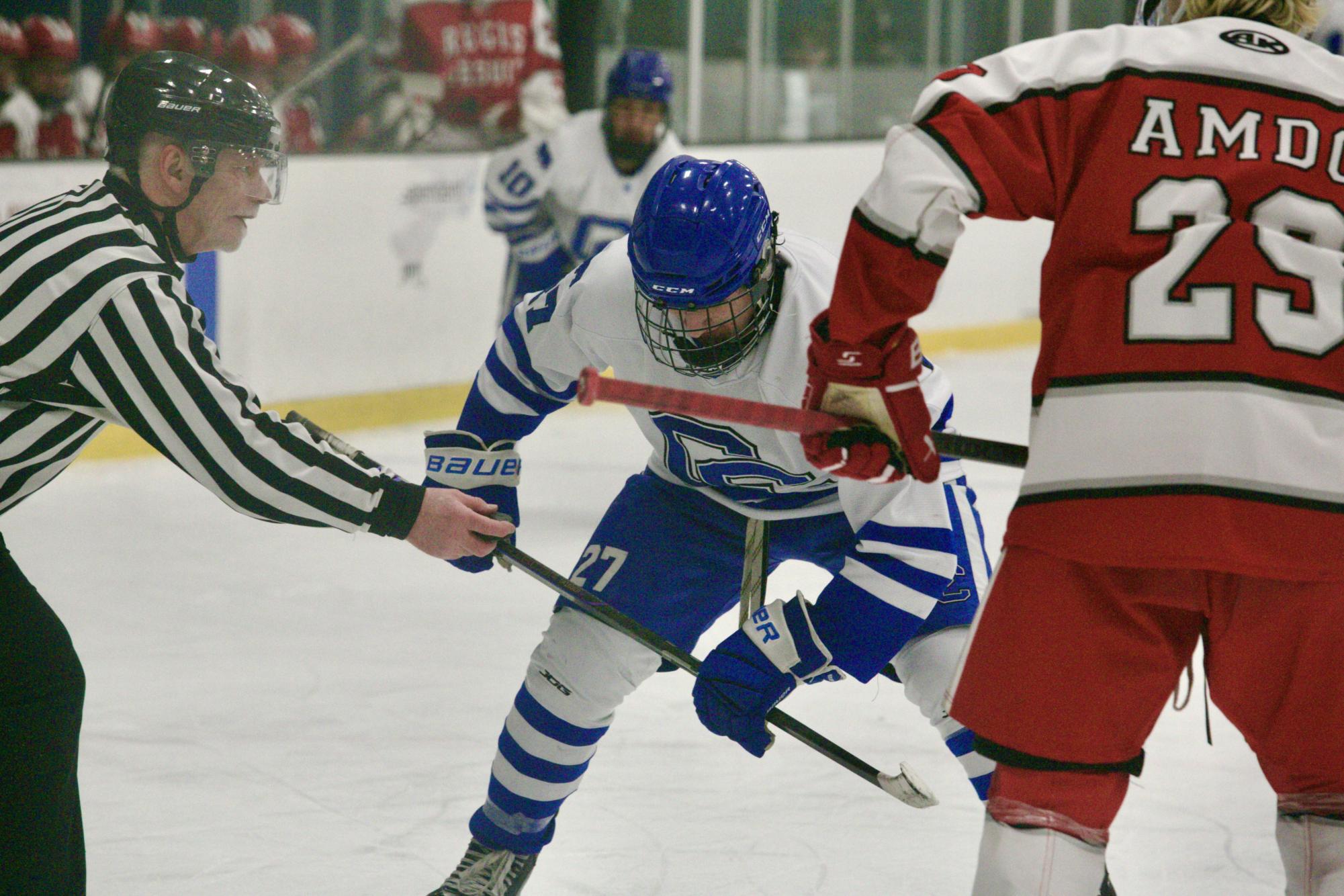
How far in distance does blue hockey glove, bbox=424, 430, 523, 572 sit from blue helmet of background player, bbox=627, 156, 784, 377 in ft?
1.10

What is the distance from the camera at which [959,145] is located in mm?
1286

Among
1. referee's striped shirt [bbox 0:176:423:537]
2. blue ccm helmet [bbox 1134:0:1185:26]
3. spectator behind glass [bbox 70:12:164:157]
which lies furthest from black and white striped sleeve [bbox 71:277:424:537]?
spectator behind glass [bbox 70:12:164:157]

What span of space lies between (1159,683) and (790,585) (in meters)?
2.34

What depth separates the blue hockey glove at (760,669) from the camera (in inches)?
69.1

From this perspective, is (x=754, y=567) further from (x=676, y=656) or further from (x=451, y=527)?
(x=451, y=527)

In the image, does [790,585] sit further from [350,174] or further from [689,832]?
[350,174]

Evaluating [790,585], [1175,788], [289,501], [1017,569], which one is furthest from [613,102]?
[1017,569]

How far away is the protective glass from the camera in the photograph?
1780 mm

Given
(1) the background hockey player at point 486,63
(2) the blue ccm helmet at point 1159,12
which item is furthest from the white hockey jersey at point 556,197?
(2) the blue ccm helmet at point 1159,12

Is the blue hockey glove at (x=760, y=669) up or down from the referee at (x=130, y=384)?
down

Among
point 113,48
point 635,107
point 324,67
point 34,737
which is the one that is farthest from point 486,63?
point 34,737

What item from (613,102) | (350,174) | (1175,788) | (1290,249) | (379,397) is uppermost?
(1290,249)

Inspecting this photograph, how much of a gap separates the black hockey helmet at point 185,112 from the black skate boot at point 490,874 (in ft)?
2.84

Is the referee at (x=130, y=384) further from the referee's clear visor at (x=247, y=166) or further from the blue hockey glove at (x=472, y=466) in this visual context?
the blue hockey glove at (x=472, y=466)
